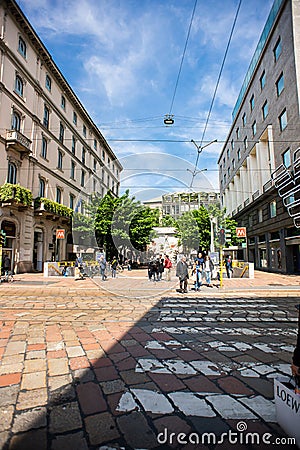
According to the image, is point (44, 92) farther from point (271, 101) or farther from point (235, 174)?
point (235, 174)

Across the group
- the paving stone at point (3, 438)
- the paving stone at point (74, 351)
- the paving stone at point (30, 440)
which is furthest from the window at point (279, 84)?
the paving stone at point (3, 438)

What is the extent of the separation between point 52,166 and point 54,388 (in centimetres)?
2512

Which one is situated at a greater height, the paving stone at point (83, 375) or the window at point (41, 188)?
the window at point (41, 188)

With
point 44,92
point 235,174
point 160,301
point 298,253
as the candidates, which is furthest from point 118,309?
point 235,174

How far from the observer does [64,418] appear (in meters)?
2.47

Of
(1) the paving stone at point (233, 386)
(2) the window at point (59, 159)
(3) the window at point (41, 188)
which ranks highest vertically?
(2) the window at point (59, 159)

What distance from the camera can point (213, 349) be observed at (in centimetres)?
433

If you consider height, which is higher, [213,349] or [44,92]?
[44,92]

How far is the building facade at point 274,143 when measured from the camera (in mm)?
19406

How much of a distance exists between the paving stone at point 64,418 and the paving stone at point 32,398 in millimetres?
208

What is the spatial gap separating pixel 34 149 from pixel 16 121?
8.32 feet

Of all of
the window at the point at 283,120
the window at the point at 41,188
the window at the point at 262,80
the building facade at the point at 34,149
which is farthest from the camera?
the window at the point at 262,80

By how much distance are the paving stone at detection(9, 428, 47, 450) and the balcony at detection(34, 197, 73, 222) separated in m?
21.7

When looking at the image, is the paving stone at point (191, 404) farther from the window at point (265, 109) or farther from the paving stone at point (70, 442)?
the window at point (265, 109)
